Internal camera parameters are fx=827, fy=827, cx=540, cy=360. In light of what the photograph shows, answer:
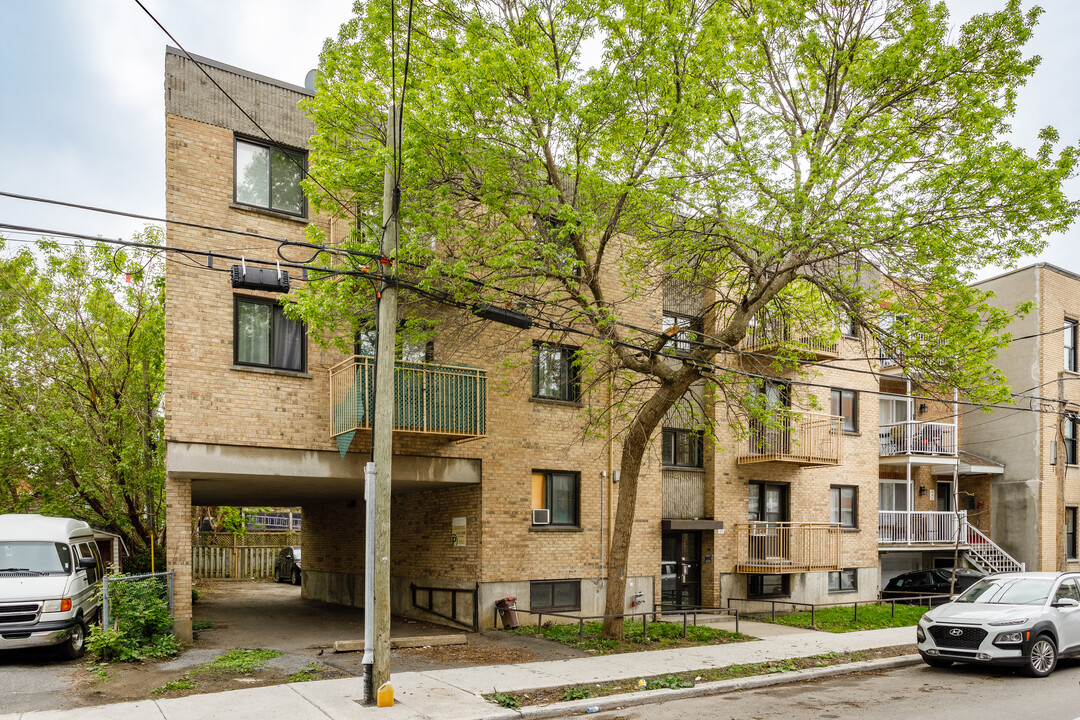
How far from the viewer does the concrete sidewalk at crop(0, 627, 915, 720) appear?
9.53 meters

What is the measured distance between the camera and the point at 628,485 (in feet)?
49.1

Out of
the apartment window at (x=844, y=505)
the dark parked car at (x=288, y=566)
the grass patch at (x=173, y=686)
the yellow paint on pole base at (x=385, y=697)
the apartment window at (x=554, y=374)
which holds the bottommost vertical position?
the dark parked car at (x=288, y=566)

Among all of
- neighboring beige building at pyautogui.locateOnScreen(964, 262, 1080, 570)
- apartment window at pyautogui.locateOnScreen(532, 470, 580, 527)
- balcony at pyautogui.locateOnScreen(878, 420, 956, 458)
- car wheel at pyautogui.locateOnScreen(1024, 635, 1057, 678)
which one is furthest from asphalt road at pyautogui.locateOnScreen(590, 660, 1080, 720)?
neighboring beige building at pyautogui.locateOnScreen(964, 262, 1080, 570)

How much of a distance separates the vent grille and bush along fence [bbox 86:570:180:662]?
12236 millimetres

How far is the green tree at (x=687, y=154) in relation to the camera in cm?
1282

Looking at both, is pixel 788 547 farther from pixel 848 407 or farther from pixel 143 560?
pixel 143 560

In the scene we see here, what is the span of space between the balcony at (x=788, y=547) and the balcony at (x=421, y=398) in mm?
8797

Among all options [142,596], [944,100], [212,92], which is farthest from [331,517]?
[944,100]

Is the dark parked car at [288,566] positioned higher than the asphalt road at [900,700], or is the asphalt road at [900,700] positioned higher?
the asphalt road at [900,700]

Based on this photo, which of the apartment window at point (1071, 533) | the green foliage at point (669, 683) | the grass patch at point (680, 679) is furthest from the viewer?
the apartment window at point (1071, 533)

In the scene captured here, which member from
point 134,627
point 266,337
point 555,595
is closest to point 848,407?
point 555,595

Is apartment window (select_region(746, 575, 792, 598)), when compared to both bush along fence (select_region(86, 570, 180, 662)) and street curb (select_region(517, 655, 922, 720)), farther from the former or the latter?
bush along fence (select_region(86, 570, 180, 662))

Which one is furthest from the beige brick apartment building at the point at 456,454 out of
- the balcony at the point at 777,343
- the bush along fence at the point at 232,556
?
the bush along fence at the point at 232,556

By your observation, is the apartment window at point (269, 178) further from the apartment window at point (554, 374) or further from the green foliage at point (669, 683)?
the green foliage at point (669, 683)
